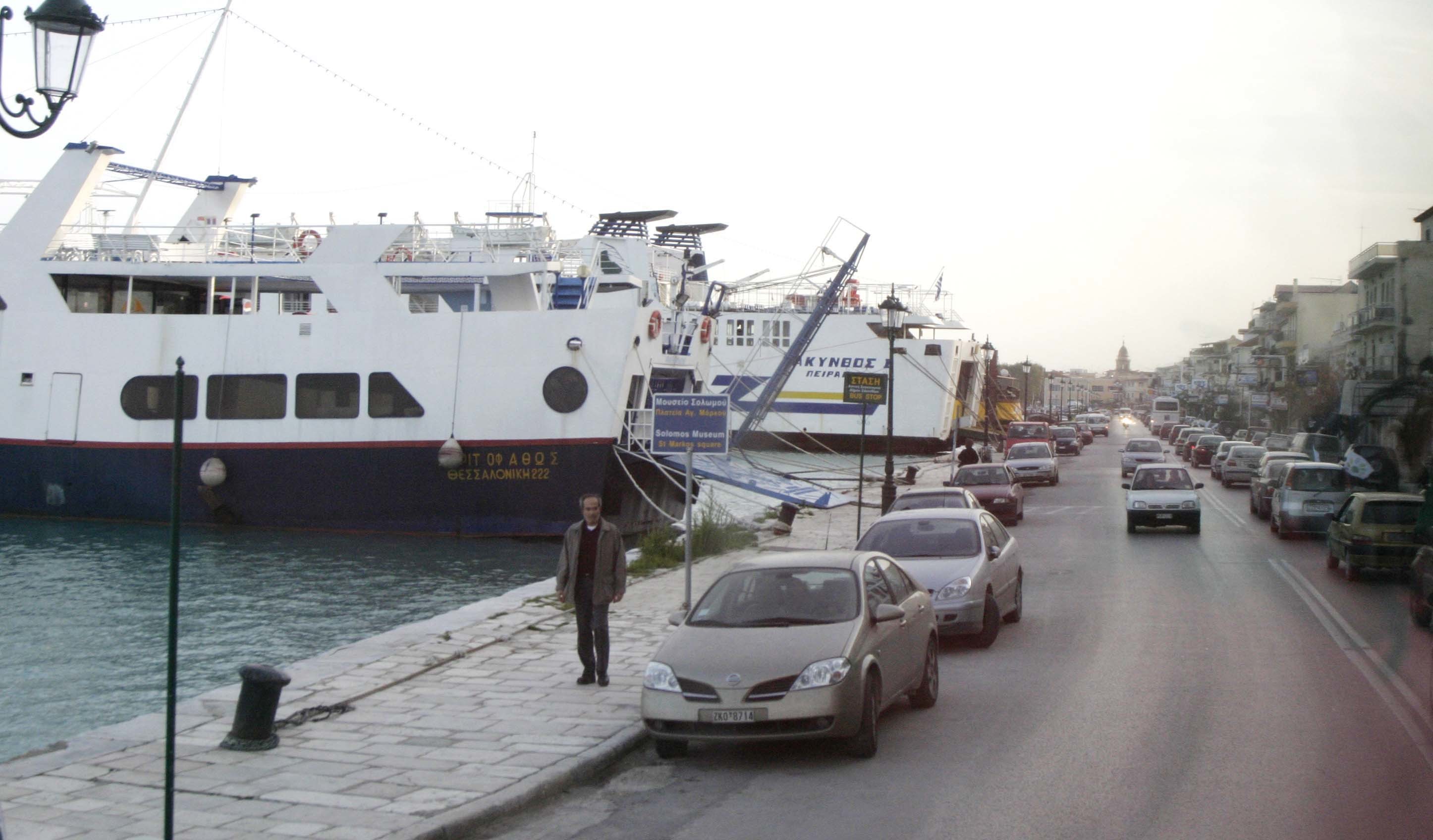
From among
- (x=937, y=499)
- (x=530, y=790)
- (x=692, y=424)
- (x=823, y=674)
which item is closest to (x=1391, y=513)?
(x=937, y=499)

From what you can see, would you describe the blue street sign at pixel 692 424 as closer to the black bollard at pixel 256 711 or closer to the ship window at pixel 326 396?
the black bollard at pixel 256 711

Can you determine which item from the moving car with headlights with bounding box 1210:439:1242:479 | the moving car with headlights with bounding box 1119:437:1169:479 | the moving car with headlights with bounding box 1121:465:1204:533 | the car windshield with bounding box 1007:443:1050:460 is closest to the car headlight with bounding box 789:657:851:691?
the moving car with headlights with bounding box 1121:465:1204:533

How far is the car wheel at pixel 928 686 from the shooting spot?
9.97m

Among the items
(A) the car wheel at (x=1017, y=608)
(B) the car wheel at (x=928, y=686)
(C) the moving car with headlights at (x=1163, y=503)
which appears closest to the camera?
(B) the car wheel at (x=928, y=686)

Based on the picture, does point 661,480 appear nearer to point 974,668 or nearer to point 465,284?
point 465,284

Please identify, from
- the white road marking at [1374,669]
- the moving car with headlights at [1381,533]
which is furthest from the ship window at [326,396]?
the moving car with headlights at [1381,533]

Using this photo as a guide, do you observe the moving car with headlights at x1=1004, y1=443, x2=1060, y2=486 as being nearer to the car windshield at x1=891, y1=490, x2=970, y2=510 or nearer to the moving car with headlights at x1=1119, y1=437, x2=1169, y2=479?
the moving car with headlights at x1=1119, y1=437, x2=1169, y2=479

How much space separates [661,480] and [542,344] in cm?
504

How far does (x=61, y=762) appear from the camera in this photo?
26.4 feet

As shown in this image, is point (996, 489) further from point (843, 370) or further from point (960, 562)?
point (843, 370)

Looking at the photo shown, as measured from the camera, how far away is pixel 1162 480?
27.3 meters

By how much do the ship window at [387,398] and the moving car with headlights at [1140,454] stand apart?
27755 mm

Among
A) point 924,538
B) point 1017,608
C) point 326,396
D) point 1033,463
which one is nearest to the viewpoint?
point 924,538

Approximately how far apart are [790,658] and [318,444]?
2153 cm
